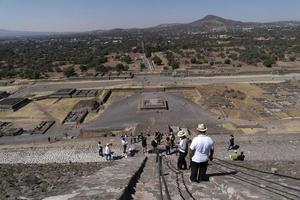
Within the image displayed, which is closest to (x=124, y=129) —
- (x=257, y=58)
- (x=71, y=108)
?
(x=71, y=108)

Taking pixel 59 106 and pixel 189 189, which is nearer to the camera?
pixel 189 189

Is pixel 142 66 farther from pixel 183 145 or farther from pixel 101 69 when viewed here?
pixel 183 145

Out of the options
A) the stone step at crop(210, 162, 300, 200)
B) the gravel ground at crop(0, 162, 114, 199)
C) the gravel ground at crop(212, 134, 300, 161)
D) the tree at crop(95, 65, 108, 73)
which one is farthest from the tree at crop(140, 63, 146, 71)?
the stone step at crop(210, 162, 300, 200)

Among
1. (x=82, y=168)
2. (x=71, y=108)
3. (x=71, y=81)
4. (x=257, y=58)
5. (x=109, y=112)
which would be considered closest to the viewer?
(x=82, y=168)

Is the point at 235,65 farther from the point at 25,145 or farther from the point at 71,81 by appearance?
the point at 25,145

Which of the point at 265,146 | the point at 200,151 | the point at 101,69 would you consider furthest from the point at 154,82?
the point at 200,151
